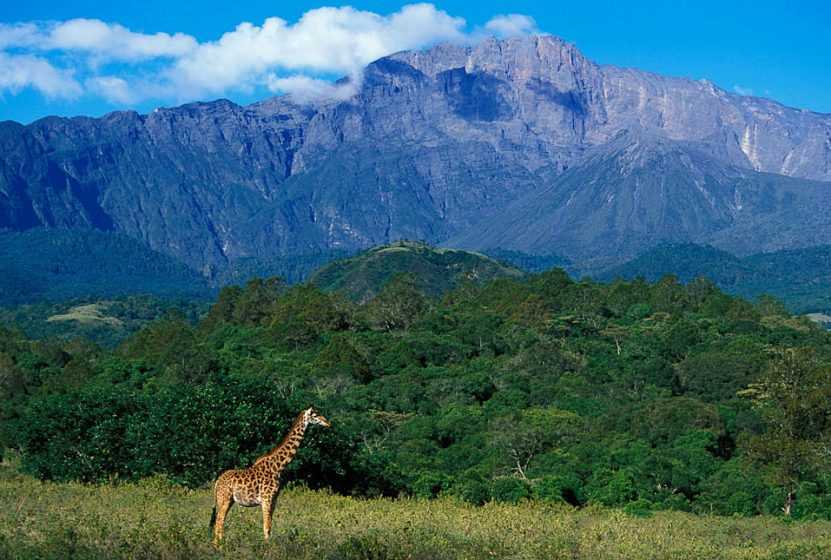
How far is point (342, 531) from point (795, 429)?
111 feet

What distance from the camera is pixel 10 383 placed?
80562 mm

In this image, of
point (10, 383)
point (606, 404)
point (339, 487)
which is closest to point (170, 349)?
point (10, 383)

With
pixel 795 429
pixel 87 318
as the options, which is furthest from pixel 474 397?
pixel 87 318

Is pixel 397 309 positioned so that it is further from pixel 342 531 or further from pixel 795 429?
pixel 342 531

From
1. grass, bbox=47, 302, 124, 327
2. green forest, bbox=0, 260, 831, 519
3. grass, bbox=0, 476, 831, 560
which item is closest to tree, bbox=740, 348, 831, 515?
green forest, bbox=0, 260, 831, 519

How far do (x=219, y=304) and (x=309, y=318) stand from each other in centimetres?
2946

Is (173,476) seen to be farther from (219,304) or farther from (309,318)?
(219,304)

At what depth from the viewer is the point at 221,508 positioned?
17.8 metres

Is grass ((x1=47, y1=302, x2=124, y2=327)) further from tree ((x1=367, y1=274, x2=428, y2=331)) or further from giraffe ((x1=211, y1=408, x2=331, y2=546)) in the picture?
giraffe ((x1=211, y1=408, x2=331, y2=546))

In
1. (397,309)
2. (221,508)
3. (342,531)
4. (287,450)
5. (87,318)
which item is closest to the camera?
(221,508)

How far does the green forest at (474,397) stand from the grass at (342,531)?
757 centimetres

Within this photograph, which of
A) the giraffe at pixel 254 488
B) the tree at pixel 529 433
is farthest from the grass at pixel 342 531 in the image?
the tree at pixel 529 433

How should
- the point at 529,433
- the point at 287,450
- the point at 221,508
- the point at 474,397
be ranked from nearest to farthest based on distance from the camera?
1. the point at 221,508
2. the point at 287,450
3. the point at 529,433
4. the point at 474,397

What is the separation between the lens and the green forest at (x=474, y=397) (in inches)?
1416
